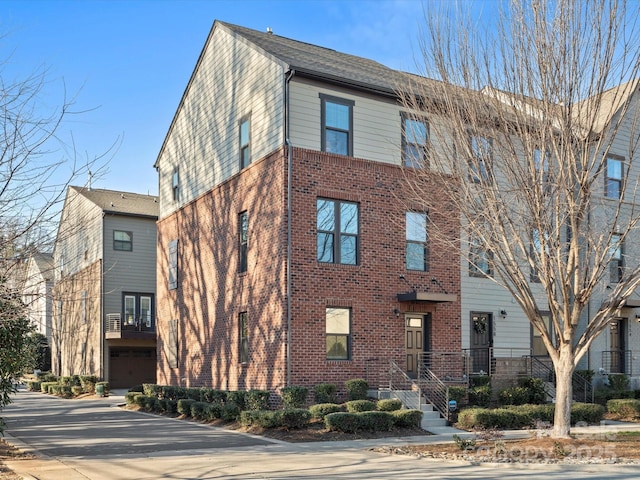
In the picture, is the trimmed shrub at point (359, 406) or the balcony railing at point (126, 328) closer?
the trimmed shrub at point (359, 406)

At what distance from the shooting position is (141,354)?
40.3 metres

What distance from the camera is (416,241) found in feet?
75.5

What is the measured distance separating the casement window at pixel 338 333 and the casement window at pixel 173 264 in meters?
9.57

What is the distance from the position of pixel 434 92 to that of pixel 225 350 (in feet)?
39.0

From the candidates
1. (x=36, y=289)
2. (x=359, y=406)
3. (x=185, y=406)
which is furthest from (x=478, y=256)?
(x=185, y=406)

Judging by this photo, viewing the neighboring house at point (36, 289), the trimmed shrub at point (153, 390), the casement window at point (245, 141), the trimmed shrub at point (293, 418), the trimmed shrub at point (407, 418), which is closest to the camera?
the neighboring house at point (36, 289)

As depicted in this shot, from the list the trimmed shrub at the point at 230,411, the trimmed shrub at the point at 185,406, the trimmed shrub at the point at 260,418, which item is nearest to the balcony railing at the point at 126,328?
the trimmed shrub at the point at 185,406

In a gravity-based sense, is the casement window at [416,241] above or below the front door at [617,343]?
above

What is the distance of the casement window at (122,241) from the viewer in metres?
38.8

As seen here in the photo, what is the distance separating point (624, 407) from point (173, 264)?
16.9 metres

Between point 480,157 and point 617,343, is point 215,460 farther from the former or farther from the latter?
point 617,343

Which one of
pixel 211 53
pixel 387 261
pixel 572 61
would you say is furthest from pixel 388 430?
pixel 211 53

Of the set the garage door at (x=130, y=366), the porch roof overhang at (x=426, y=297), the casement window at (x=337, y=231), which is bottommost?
the garage door at (x=130, y=366)

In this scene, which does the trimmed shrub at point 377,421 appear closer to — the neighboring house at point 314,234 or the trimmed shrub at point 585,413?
the neighboring house at point 314,234
